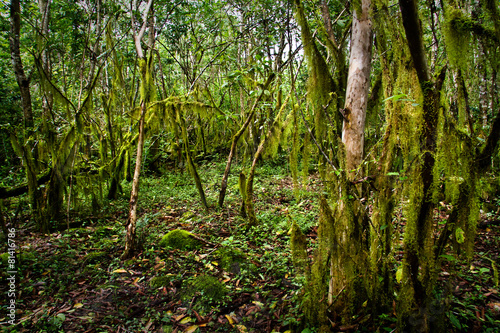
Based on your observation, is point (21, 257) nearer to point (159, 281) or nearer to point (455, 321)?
point (159, 281)

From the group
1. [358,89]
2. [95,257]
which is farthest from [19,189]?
[358,89]

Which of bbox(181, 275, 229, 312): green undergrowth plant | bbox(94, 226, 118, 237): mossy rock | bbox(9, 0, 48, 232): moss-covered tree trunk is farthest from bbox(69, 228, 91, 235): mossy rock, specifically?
bbox(181, 275, 229, 312): green undergrowth plant

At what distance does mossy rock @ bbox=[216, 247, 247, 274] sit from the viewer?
3799mm

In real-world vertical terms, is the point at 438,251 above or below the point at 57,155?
below

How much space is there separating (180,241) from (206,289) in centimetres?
132

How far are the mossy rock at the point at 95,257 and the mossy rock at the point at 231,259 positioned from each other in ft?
6.12

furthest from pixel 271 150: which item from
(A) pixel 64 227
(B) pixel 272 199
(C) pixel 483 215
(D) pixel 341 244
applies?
(A) pixel 64 227

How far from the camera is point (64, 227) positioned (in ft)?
A: 16.4

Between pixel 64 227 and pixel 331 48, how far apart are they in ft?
18.7

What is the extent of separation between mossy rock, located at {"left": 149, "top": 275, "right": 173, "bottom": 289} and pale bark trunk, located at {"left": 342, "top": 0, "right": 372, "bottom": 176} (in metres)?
2.87

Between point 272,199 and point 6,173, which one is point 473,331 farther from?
point 6,173

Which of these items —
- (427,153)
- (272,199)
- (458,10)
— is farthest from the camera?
(272,199)

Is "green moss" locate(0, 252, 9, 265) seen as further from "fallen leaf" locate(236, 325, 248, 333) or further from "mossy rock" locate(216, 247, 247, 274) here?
"fallen leaf" locate(236, 325, 248, 333)

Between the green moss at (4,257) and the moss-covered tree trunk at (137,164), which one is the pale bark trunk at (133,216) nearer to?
the moss-covered tree trunk at (137,164)
